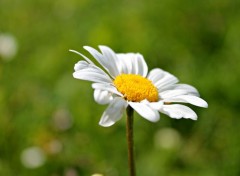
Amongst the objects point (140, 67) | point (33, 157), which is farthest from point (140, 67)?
point (33, 157)

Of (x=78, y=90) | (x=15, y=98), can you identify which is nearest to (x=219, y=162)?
(x=78, y=90)

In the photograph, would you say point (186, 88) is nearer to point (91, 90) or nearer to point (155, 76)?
point (155, 76)

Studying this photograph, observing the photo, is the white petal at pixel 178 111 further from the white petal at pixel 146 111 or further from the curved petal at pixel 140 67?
the curved petal at pixel 140 67

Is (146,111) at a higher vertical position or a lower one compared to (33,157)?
higher

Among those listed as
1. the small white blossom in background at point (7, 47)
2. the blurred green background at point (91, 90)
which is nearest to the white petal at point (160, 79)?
the blurred green background at point (91, 90)

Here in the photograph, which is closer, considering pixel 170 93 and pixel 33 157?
pixel 170 93

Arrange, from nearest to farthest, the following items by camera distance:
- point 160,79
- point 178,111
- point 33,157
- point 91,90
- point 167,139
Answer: point 178,111
point 160,79
point 33,157
point 167,139
point 91,90
